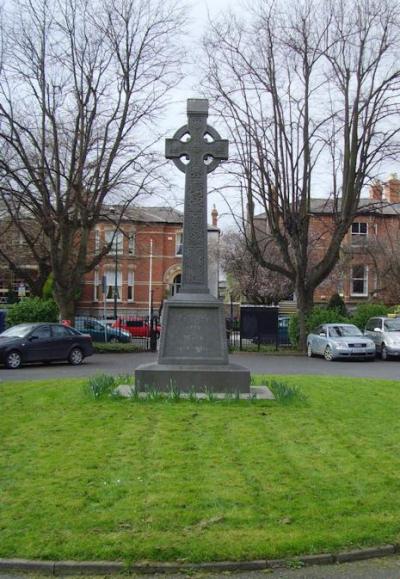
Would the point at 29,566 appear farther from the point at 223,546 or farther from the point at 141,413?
the point at 141,413

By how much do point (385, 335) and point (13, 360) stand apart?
15061 millimetres

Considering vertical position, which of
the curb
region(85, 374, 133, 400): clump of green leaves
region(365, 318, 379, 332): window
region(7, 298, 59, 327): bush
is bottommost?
the curb

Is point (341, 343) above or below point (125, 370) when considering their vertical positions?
above

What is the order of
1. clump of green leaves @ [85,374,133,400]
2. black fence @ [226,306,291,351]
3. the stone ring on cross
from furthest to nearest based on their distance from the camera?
black fence @ [226,306,291,351], the stone ring on cross, clump of green leaves @ [85,374,133,400]

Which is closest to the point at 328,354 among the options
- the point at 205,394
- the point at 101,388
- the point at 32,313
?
the point at 32,313

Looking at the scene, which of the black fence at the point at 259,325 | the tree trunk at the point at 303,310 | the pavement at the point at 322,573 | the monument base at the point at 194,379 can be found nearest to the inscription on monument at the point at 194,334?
the monument base at the point at 194,379

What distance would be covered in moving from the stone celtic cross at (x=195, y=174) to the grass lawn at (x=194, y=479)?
3.02m

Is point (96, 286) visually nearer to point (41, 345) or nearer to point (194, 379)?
point (41, 345)

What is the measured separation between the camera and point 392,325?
95.0ft

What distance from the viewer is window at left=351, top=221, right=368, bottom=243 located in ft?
181

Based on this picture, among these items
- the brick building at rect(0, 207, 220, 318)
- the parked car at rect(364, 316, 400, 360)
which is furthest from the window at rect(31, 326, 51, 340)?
the brick building at rect(0, 207, 220, 318)

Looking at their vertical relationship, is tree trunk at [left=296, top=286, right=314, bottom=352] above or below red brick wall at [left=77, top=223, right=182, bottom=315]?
below

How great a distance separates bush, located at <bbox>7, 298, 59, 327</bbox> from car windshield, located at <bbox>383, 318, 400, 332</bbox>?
1513cm

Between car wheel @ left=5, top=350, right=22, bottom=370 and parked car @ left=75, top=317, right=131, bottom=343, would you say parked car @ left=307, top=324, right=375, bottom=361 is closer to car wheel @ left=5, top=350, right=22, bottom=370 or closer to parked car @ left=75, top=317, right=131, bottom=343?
parked car @ left=75, top=317, right=131, bottom=343
